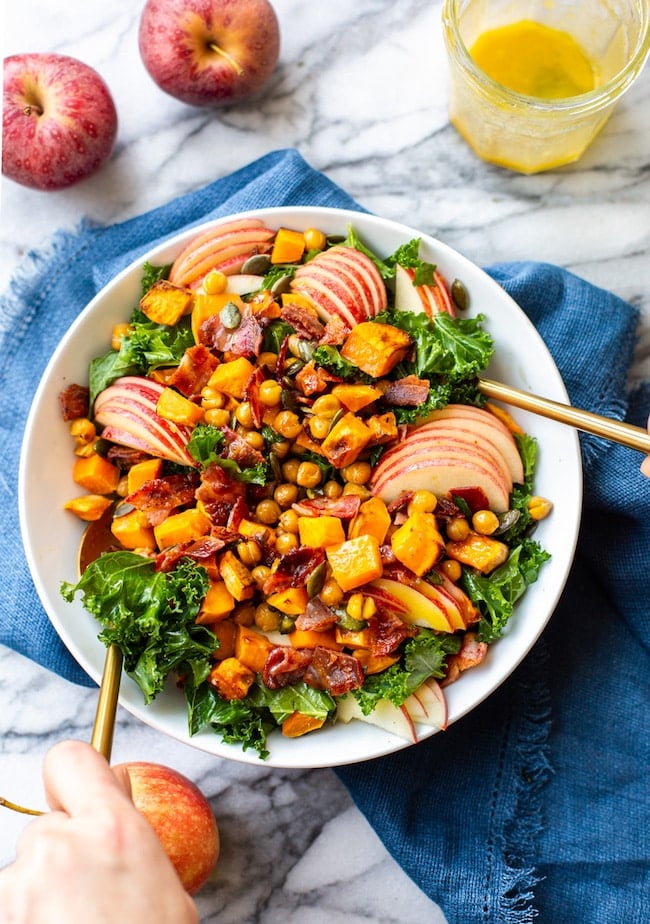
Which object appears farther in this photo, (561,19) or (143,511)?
(561,19)

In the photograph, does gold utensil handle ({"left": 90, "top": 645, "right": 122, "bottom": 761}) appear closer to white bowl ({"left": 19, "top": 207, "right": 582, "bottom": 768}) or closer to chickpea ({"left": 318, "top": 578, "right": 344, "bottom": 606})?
white bowl ({"left": 19, "top": 207, "right": 582, "bottom": 768})

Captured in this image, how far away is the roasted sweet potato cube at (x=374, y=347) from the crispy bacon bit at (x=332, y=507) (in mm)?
399

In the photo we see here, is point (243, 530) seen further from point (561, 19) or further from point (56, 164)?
point (561, 19)

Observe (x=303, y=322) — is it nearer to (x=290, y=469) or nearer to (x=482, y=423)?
(x=290, y=469)

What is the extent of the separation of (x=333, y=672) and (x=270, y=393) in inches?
35.2

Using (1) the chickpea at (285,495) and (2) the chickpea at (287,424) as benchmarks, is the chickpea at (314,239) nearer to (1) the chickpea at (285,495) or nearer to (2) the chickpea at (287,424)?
(2) the chickpea at (287,424)

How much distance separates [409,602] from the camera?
2793 millimetres

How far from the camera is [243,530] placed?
113 inches

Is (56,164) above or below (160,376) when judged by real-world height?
above

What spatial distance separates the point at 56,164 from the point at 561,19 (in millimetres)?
2003

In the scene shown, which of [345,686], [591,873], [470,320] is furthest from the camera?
[591,873]

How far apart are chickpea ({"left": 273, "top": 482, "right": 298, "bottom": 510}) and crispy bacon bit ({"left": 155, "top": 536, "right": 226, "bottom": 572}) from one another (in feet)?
0.78

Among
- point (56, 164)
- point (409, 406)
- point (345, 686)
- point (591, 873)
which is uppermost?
point (56, 164)

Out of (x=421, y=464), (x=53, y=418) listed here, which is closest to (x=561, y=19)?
(x=421, y=464)
